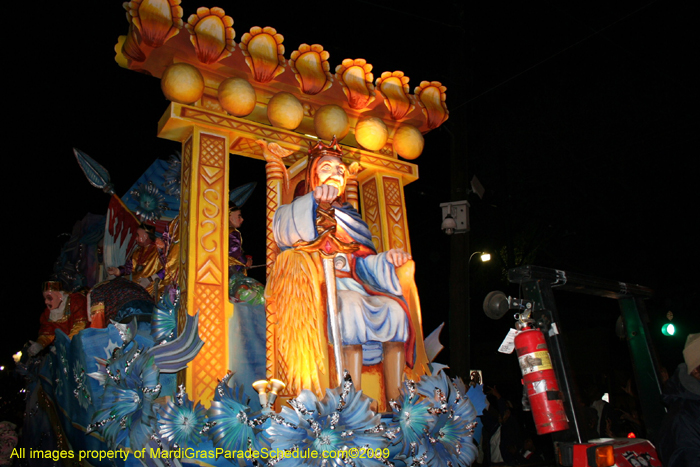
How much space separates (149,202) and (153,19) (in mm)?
2248

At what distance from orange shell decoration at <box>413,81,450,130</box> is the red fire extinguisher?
2.87m

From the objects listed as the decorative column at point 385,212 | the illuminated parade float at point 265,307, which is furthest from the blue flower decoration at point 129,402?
the decorative column at point 385,212

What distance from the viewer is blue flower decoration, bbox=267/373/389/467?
3.16 metres

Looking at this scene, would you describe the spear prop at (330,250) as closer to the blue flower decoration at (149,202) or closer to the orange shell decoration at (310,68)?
the orange shell decoration at (310,68)

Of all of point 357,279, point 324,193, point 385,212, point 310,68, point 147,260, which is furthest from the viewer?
point 147,260

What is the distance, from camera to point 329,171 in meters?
4.54

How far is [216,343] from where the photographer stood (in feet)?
13.1

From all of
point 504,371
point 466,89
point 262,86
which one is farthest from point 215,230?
point 504,371

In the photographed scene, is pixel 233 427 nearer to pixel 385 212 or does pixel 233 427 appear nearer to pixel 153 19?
pixel 385 212

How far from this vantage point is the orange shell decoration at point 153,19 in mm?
4098

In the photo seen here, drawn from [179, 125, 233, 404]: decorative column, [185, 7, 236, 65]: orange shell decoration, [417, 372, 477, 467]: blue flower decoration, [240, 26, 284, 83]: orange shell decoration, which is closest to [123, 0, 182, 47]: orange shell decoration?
[185, 7, 236, 65]: orange shell decoration

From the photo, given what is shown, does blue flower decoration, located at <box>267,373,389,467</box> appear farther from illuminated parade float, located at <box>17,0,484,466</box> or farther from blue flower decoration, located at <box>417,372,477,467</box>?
blue flower decoration, located at <box>417,372,477,467</box>

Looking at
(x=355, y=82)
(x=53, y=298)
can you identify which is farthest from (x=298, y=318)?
(x=53, y=298)

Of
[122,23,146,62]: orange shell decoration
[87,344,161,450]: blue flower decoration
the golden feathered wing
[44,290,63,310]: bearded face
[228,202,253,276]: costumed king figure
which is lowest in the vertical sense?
[87,344,161,450]: blue flower decoration
